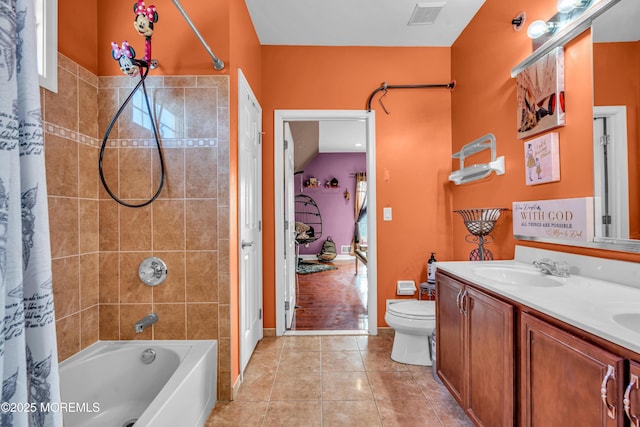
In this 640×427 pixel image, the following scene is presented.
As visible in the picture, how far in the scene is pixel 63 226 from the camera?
4.91ft

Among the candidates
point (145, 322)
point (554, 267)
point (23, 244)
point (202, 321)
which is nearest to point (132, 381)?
point (145, 322)

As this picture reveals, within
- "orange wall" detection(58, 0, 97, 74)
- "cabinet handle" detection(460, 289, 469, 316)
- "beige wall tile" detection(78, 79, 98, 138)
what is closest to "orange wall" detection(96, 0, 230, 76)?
"orange wall" detection(58, 0, 97, 74)

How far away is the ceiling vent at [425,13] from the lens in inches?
85.1

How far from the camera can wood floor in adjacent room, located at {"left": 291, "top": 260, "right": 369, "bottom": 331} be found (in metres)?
2.89

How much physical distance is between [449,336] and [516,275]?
19.2 inches

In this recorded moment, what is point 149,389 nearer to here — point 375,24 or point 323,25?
point 323,25

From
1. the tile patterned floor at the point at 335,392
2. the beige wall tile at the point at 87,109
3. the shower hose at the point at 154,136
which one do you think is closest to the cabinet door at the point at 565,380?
the tile patterned floor at the point at 335,392

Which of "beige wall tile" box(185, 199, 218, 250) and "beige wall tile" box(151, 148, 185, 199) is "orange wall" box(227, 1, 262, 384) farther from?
"beige wall tile" box(151, 148, 185, 199)

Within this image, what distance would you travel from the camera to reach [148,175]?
1.74m

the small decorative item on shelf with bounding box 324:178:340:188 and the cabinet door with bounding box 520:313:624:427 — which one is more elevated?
the small decorative item on shelf with bounding box 324:178:340:188

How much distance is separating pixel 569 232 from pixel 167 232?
2186 millimetres

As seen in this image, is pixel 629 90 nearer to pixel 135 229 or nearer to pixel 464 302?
pixel 464 302

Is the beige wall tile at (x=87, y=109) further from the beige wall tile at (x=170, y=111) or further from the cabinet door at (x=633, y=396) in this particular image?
the cabinet door at (x=633, y=396)

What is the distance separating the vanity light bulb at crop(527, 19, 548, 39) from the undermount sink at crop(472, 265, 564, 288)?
1.28 m
